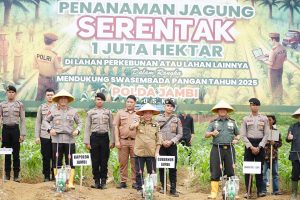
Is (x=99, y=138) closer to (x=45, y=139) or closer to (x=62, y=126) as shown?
(x=62, y=126)

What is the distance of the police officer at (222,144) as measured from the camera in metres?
9.91

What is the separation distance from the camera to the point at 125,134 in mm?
10539

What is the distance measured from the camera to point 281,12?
14172mm

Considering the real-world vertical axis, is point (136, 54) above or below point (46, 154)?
above

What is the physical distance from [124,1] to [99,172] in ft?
14.6

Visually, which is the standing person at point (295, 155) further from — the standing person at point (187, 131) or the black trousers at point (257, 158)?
the standing person at point (187, 131)

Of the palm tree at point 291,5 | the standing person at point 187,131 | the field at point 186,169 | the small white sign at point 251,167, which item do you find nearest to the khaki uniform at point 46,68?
the field at point 186,169

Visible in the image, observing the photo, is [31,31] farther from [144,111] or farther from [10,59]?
[144,111]

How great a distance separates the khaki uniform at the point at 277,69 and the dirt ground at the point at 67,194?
3.87m

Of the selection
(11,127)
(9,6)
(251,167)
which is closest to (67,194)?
(11,127)

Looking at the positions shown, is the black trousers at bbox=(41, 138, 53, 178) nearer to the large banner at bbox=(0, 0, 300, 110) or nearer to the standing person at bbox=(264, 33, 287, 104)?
the large banner at bbox=(0, 0, 300, 110)

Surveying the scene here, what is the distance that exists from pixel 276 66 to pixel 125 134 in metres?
4.70

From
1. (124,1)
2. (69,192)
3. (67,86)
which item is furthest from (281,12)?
(69,192)

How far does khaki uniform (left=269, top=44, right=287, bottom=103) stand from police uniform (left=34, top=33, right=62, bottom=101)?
164 inches
